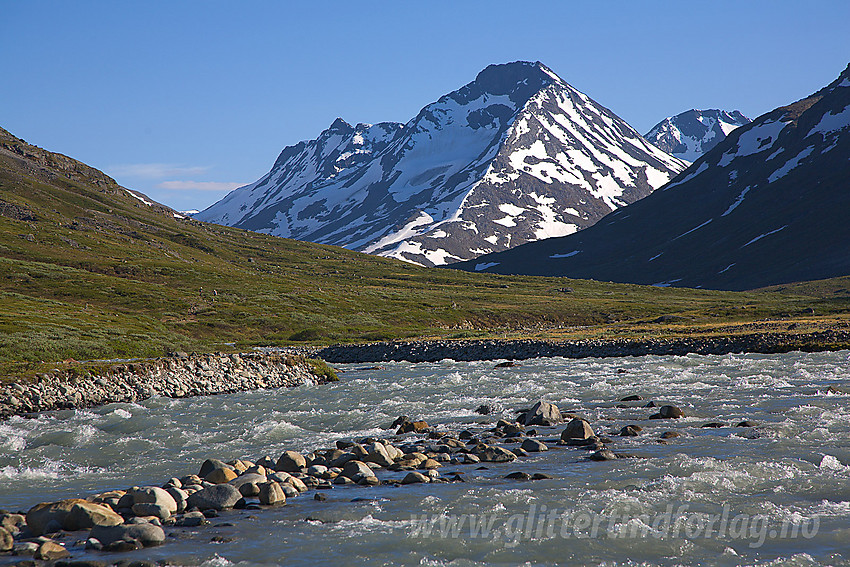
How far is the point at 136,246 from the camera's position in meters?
167

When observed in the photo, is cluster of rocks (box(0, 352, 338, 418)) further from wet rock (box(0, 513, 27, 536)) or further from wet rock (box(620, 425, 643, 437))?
wet rock (box(620, 425, 643, 437))

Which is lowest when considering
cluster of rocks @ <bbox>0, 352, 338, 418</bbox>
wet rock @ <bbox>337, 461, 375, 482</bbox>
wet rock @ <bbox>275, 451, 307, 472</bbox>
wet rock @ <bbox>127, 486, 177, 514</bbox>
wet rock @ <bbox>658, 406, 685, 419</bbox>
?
wet rock @ <bbox>658, 406, 685, 419</bbox>

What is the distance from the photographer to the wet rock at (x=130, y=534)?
13961mm

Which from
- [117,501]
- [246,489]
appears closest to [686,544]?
[246,489]

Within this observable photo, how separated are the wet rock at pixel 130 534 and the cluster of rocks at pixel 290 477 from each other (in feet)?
0.07

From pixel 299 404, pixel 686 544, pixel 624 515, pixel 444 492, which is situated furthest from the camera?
pixel 299 404

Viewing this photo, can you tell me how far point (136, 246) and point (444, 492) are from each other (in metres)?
165

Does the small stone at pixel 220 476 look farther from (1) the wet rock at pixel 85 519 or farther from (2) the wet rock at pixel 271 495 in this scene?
(1) the wet rock at pixel 85 519

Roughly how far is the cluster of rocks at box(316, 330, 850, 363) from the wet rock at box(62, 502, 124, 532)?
181 ft

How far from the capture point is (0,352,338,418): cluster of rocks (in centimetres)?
3631

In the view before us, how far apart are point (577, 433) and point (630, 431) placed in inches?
86.7

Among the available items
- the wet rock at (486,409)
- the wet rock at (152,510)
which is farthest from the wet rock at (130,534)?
the wet rock at (486,409)

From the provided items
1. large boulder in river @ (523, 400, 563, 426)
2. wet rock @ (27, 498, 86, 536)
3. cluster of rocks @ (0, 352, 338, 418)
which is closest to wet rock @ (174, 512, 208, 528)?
wet rock @ (27, 498, 86, 536)

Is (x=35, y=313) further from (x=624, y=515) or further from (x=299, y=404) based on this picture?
(x=624, y=515)
